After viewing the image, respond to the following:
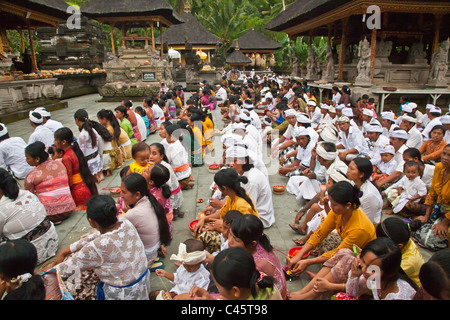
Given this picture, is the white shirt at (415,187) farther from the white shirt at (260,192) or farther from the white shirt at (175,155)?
the white shirt at (175,155)

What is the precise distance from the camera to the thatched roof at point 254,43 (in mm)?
33569

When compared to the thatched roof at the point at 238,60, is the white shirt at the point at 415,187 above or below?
below

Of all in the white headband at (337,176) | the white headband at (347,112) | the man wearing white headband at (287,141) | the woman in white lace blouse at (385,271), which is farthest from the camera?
the white headband at (347,112)

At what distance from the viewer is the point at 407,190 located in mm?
4285

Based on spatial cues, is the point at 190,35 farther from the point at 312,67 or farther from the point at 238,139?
the point at 238,139

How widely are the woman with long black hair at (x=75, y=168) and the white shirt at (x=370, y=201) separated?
398 centimetres

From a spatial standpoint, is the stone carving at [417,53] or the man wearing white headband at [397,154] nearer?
the man wearing white headband at [397,154]

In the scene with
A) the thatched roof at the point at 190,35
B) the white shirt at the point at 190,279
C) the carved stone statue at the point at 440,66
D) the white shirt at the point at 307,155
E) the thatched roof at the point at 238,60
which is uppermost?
the thatched roof at the point at 190,35

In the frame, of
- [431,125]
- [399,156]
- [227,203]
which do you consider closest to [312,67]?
[431,125]

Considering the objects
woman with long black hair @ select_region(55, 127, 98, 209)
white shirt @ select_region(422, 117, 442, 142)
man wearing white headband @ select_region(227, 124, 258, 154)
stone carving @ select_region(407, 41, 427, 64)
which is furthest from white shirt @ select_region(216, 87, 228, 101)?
woman with long black hair @ select_region(55, 127, 98, 209)

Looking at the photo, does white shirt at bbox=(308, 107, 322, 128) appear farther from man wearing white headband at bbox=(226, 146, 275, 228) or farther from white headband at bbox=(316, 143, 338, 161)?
man wearing white headband at bbox=(226, 146, 275, 228)

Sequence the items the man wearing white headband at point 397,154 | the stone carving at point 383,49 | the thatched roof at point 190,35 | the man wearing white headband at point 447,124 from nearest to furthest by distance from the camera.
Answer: the man wearing white headband at point 397,154
the man wearing white headband at point 447,124
the stone carving at point 383,49
the thatched roof at point 190,35

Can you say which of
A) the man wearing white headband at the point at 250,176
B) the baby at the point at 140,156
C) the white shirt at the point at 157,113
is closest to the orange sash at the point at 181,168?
the baby at the point at 140,156

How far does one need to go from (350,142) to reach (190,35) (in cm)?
2820
